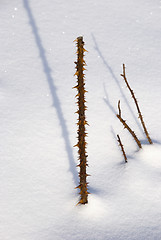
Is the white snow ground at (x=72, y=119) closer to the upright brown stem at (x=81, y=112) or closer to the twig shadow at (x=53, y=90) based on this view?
the twig shadow at (x=53, y=90)

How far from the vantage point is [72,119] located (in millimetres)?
3086

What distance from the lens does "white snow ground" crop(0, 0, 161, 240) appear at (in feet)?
6.86

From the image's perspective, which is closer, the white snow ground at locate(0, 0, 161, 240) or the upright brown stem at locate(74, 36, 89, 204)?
the upright brown stem at locate(74, 36, 89, 204)

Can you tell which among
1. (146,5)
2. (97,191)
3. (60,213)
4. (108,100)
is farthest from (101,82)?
(146,5)

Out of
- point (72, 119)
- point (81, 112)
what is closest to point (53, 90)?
point (72, 119)

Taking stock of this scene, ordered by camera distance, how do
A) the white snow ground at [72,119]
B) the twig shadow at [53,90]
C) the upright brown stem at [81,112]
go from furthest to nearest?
the twig shadow at [53,90], the white snow ground at [72,119], the upright brown stem at [81,112]

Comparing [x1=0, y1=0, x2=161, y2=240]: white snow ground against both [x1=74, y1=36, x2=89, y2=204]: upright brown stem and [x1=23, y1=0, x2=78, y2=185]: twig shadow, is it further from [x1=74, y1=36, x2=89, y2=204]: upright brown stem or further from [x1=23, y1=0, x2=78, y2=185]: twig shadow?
[x1=74, y1=36, x2=89, y2=204]: upright brown stem

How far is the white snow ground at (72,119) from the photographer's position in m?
2.09

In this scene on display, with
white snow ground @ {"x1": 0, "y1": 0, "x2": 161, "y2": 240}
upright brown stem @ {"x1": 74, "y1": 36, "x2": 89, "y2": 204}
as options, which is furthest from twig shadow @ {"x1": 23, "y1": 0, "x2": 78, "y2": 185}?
upright brown stem @ {"x1": 74, "y1": 36, "x2": 89, "y2": 204}

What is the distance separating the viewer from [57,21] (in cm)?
465

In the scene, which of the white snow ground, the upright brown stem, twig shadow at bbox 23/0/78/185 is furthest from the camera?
twig shadow at bbox 23/0/78/185

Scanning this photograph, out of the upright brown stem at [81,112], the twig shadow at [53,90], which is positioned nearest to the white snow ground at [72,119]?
the twig shadow at [53,90]

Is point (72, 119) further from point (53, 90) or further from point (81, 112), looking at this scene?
point (81, 112)

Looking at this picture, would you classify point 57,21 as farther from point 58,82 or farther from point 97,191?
point 97,191
